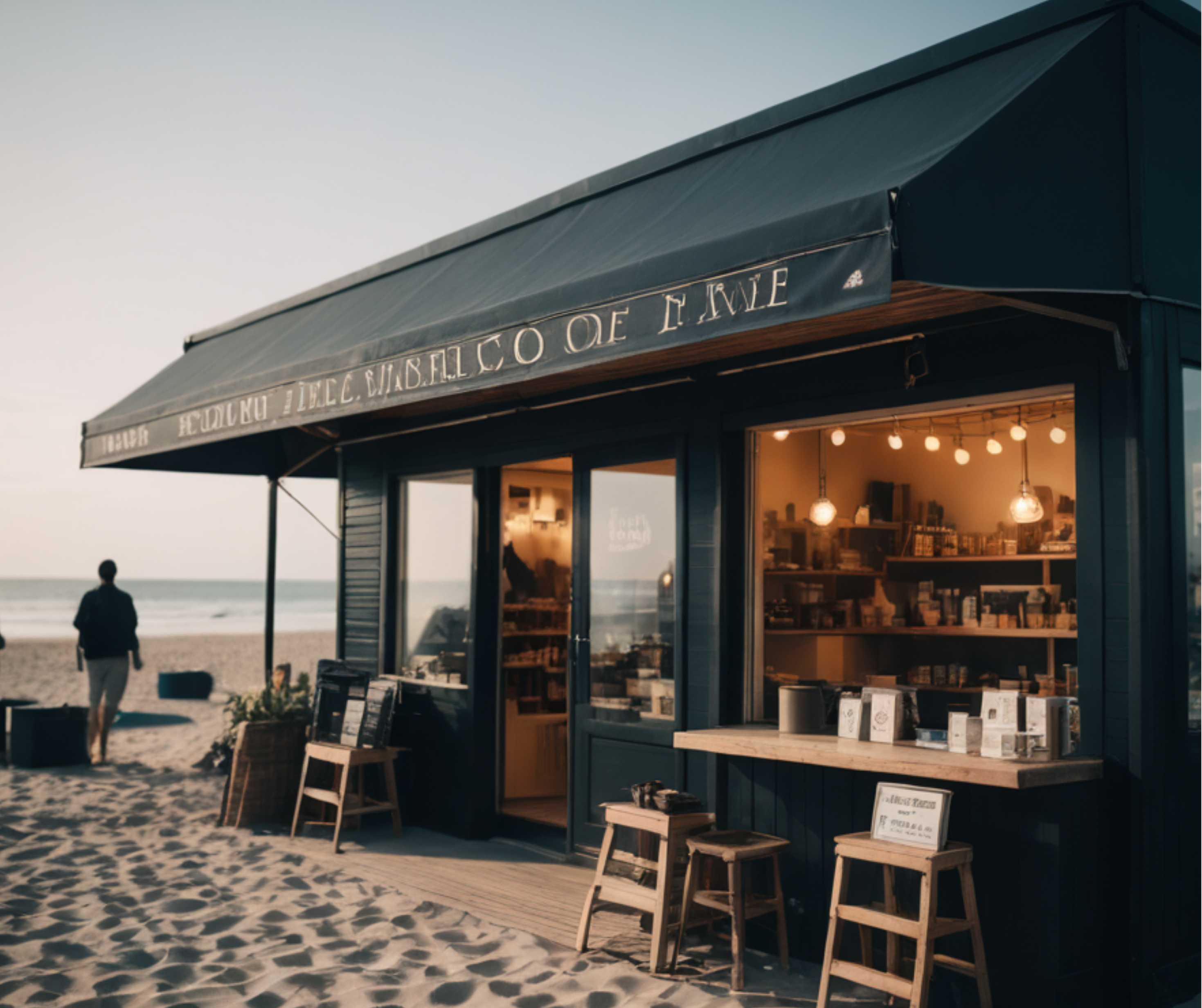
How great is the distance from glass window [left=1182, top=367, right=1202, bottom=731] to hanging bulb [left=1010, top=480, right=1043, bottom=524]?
2942 mm

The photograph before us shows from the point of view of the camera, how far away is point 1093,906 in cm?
399

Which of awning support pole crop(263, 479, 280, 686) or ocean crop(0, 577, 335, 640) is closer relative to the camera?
awning support pole crop(263, 479, 280, 686)

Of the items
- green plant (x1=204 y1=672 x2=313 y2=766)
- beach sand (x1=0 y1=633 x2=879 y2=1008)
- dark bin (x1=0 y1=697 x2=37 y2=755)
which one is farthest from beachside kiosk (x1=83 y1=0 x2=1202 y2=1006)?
dark bin (x1=0 y1=697 x2=37 y2=755)

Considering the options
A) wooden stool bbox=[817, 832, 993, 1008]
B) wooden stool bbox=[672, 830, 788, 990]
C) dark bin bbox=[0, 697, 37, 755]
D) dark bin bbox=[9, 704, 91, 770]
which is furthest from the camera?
dark bin bbox=[0, 697, 37, 755]

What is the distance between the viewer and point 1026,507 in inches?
283

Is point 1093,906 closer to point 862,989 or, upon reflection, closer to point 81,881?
point 862,989

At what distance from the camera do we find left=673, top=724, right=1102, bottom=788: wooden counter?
376 cm

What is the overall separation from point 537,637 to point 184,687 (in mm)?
9324

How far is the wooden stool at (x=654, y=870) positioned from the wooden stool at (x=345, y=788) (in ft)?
7.69

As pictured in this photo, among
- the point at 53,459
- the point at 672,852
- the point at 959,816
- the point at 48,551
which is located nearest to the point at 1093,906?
the point at 959,816

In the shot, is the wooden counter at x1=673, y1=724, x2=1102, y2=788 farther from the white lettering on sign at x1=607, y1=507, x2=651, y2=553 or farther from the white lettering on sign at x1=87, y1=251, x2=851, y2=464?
the white lettering on sign at x1=87, y1=251, x2=851, y2=464

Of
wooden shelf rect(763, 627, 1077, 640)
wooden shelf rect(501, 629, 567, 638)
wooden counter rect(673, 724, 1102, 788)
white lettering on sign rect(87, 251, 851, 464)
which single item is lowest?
wooden counter rect(673, 724, 1102, 788)

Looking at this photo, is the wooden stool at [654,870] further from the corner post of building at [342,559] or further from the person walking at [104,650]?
the person walking at [104,650]

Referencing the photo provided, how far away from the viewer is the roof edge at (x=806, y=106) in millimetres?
4195
